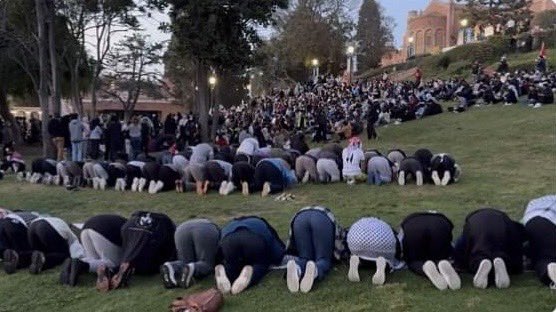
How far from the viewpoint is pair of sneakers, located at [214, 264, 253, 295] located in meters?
5.55

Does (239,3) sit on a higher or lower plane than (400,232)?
higher

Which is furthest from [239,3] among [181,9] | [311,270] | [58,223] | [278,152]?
[311,270]

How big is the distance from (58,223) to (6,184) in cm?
873

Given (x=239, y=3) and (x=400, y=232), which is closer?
(x=400, y=232)

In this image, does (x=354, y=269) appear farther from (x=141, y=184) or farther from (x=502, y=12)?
(x=502, y=12)

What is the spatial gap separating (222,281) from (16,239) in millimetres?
2651

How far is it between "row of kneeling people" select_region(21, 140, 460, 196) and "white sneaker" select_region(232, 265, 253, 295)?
5.36 metres

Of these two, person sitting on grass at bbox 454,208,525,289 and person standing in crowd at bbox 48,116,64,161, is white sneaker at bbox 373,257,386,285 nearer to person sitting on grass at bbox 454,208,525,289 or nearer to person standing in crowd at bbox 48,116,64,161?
person sitting on grass at bbox 454,208,525,289

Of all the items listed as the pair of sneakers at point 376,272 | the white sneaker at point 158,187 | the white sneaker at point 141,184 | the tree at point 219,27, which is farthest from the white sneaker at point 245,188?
the tree at point 219,27

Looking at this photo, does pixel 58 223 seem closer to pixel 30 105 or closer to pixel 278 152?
pixel 278 152

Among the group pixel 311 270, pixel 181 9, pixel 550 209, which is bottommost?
pixel 311 270

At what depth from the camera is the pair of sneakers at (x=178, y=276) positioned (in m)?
5.80

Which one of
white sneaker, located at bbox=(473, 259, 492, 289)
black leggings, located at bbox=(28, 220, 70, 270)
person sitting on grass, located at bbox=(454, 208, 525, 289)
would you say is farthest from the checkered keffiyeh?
black leggings, located at bbox=(28, 220, 70, 270)

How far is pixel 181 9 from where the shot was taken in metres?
20.8
